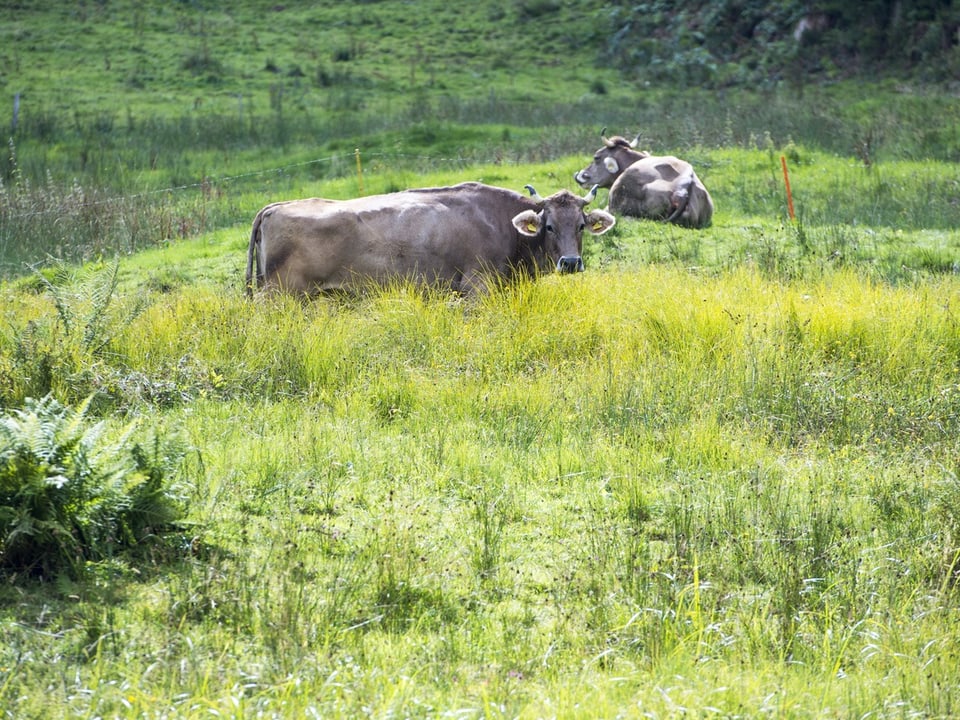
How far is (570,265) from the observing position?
1110 cm

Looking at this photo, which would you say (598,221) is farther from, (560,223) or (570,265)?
(570,265)

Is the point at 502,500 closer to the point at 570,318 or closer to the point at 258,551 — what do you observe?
the point at 258,551

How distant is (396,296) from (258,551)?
5057 mm

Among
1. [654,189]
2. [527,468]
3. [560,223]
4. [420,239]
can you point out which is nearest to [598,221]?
[560,223]

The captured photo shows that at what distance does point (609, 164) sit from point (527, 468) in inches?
418

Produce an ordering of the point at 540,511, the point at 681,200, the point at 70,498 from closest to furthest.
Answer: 1. the point at 70,498
2. the point at 540,511
3. the point at 681,200

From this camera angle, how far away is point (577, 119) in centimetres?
2422

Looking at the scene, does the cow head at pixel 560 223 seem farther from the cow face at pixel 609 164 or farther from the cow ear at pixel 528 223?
the cow face at pixel 609 164

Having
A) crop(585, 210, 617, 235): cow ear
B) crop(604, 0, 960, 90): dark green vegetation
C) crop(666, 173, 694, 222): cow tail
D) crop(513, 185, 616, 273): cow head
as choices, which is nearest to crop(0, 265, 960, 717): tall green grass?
crop(513, 185, 616, 273): cow head

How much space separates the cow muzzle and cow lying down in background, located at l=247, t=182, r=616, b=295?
0.03ft

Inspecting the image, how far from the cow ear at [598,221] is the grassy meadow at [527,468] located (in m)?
0.44

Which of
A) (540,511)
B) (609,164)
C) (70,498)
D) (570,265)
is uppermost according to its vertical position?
(70,498)

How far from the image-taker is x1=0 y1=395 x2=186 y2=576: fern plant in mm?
5227

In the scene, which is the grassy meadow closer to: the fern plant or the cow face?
the fern plant
